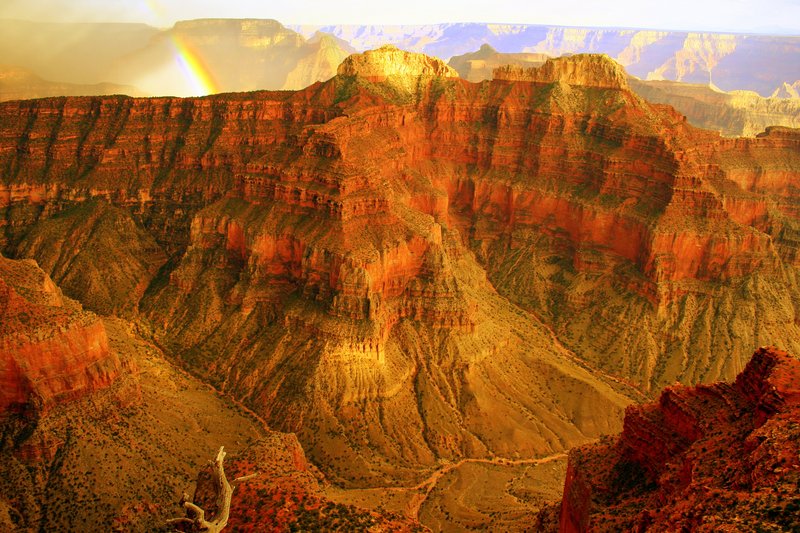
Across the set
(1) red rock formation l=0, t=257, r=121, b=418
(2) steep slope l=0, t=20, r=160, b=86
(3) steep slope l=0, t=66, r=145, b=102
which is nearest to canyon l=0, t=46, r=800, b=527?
(1) red rock formation l=0, t=257, r=121, b=418

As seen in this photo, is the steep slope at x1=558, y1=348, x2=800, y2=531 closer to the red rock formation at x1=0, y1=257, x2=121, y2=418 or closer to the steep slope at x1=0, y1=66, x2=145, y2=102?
the red rock formation at x1=0, y1=257, x2=121, y2=418

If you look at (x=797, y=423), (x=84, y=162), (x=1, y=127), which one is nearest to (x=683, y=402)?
(x=797, y=423)

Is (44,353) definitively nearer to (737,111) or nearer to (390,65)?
(390,65)

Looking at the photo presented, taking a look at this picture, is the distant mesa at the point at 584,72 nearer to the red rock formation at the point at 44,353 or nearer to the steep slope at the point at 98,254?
the steep slope at the point at 98,254

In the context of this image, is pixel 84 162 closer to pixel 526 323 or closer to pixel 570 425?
pixel 526 323

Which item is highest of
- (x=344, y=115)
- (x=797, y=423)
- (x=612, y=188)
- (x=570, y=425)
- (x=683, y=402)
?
(x=344, y=115)

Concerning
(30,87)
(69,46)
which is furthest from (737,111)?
(69,46)

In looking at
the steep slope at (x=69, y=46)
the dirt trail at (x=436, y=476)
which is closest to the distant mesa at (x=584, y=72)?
the dirt trail at (x=436, y=476)
